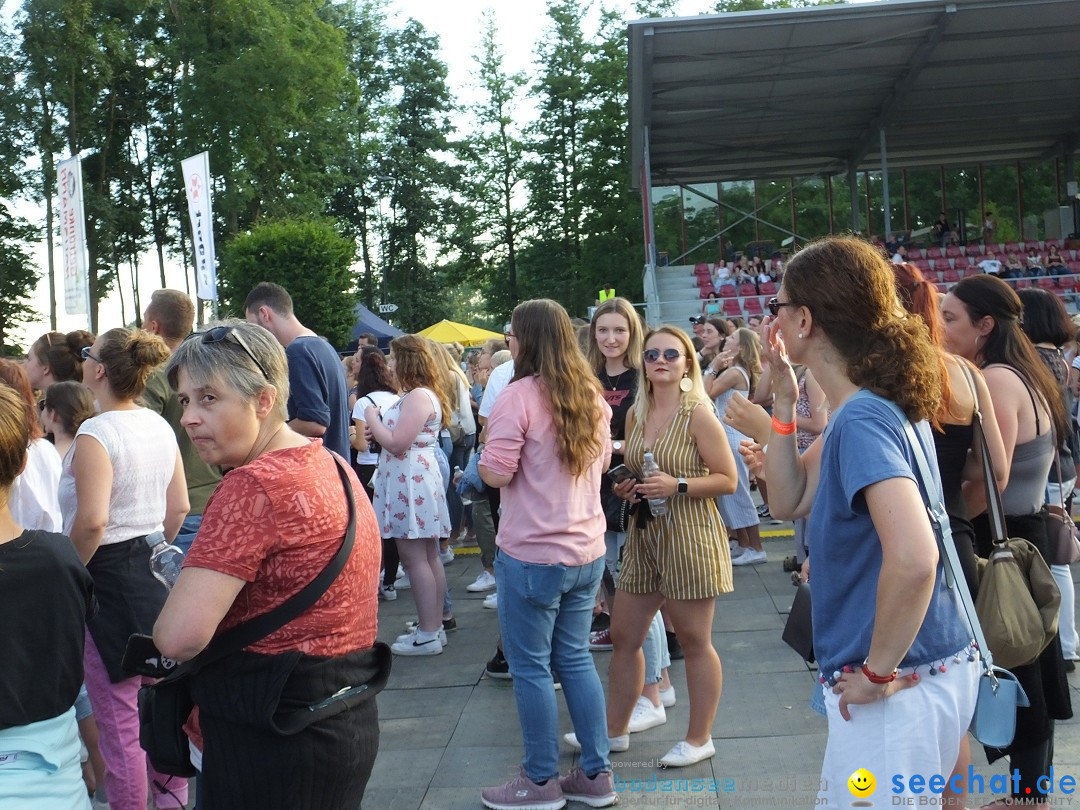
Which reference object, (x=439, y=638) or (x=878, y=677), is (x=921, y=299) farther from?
(x=439, y=638)

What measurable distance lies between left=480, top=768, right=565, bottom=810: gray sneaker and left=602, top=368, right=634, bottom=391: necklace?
6.59ft

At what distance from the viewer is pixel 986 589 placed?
9.45ft

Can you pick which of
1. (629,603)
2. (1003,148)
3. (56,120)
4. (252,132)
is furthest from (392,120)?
(629,603)

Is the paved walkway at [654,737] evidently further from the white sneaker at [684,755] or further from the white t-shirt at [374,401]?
the white t-shirt at [374,401]

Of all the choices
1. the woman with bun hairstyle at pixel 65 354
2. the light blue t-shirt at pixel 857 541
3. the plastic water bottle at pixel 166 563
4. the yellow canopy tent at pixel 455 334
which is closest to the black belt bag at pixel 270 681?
the plastic water bottle at pixel 166 563

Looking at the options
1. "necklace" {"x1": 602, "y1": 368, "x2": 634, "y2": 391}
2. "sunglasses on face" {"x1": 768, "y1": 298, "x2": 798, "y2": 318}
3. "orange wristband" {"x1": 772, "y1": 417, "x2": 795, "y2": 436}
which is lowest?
"orange wristband" {"x1": 772, "y1": 417, "x2": 795, "y2": 436}

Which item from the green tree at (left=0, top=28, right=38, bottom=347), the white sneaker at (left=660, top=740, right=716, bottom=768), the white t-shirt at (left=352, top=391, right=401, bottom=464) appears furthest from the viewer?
the green tree at (left=0, top=28, right=38, bottom=347)

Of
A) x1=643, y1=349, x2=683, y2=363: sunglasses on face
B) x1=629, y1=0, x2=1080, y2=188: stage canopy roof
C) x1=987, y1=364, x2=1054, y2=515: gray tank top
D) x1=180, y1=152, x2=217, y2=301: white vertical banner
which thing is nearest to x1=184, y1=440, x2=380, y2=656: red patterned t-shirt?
x1=643, y1=349, x2=683, y2=363: sunglasses on face

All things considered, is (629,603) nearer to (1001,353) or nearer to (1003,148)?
(1001,353)

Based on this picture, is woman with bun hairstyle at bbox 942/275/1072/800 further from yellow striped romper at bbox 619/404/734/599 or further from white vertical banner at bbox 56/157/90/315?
white vertical banner at bbox 56/157/90/315

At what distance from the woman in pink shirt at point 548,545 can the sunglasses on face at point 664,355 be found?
1.40 feet

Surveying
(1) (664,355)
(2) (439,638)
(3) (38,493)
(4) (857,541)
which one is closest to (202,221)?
(2) (439,638)

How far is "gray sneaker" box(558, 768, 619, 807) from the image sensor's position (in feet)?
13.0

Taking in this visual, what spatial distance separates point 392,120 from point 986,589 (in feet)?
164
